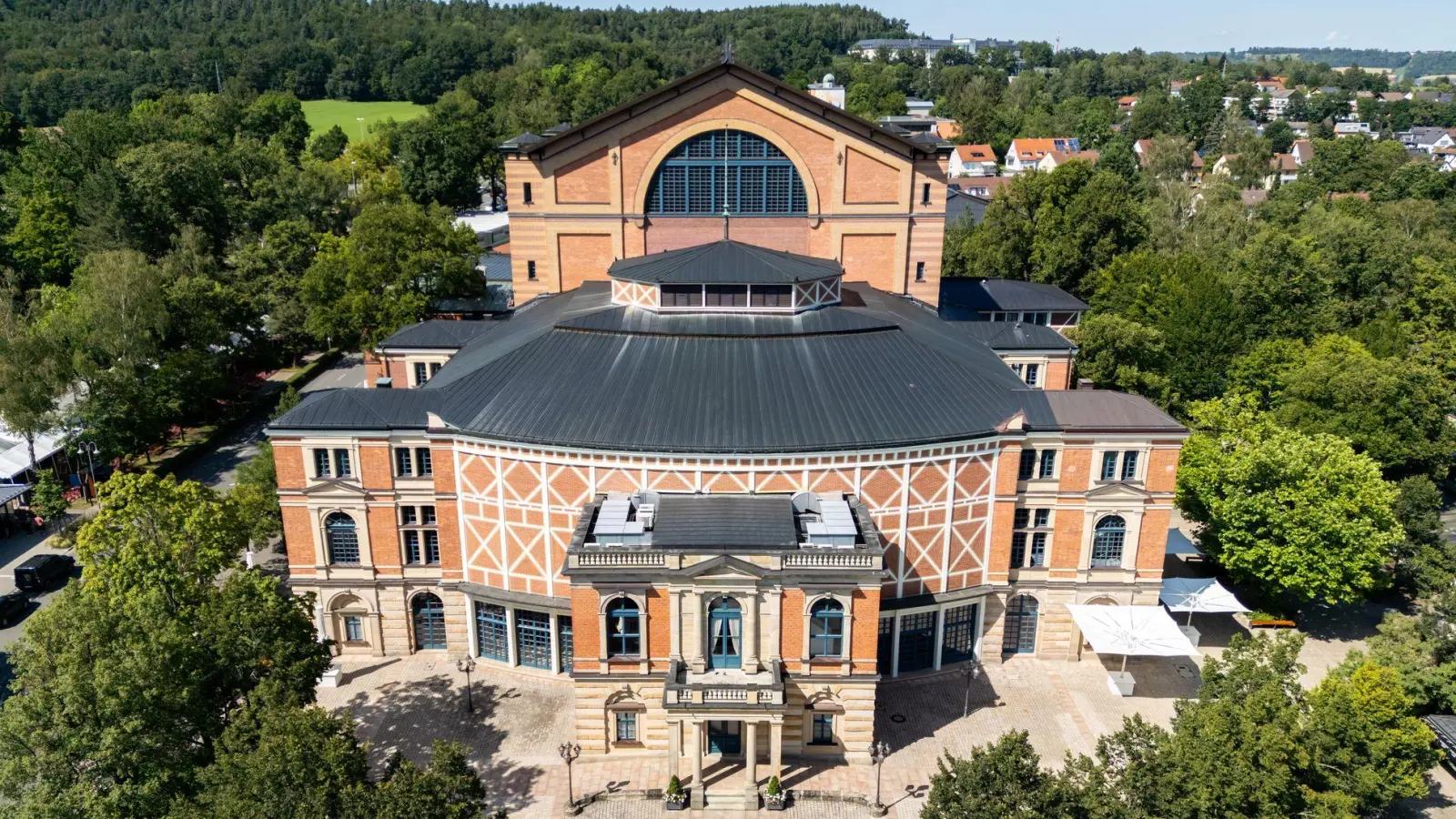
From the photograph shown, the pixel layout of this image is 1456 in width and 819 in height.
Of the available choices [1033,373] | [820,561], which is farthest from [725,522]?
[1033,373]

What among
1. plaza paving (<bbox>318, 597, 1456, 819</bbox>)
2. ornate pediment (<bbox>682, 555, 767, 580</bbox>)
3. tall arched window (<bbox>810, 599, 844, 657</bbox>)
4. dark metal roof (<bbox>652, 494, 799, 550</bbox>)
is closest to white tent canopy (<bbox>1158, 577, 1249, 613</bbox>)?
plaza paving (<bbox>318, 597, 1456, 819</bbox>)

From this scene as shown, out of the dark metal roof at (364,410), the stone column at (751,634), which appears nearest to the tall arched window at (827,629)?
the stone column at (751,634)

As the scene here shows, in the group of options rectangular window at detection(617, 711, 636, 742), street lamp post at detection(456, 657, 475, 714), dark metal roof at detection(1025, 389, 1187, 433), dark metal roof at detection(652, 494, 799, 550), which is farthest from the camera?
dark metal roof at detection(1025, 389, 1187, 433)

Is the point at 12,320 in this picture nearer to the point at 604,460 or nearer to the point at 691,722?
the point at 604,460

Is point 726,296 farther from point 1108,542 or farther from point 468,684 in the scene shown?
point 468,684

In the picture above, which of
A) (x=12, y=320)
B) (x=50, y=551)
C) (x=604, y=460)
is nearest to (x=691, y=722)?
(x=604, y=460)

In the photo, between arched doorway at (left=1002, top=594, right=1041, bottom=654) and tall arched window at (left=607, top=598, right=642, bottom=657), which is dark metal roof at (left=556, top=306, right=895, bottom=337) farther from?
arched doorway at (left=1002, top=594, right=1041, bottom=654)

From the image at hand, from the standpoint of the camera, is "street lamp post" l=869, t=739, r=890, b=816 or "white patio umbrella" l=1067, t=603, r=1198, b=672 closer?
"street lamp post" l=869, t=739, r=890, b=816
